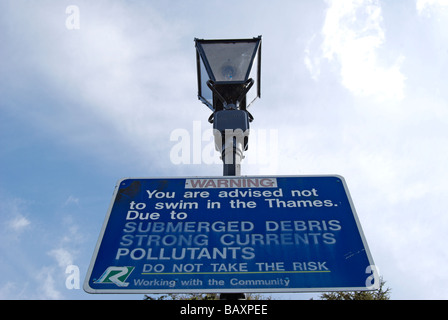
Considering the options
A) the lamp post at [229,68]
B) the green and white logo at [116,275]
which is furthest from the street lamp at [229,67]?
the green and white logo at [116,275]

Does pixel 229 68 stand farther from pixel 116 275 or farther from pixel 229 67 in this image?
pixel 116 275

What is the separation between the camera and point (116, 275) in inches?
87.2

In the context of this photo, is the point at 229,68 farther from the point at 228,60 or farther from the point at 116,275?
the point at 116,275

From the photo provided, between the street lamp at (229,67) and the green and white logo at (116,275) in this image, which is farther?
the street lamp at (229,67)

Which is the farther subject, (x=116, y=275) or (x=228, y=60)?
(x=228, y=60)

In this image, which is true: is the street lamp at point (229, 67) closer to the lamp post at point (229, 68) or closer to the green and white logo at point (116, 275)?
the lamp post at point (229, 68)

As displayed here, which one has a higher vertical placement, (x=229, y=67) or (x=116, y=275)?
(x=229, y=67)

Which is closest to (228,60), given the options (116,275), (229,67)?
(229,67)

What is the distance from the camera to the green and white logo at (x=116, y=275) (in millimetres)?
2170

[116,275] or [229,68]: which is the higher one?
[229,68]

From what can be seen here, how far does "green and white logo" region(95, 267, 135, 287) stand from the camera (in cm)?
217

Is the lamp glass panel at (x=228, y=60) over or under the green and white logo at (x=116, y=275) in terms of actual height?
over
